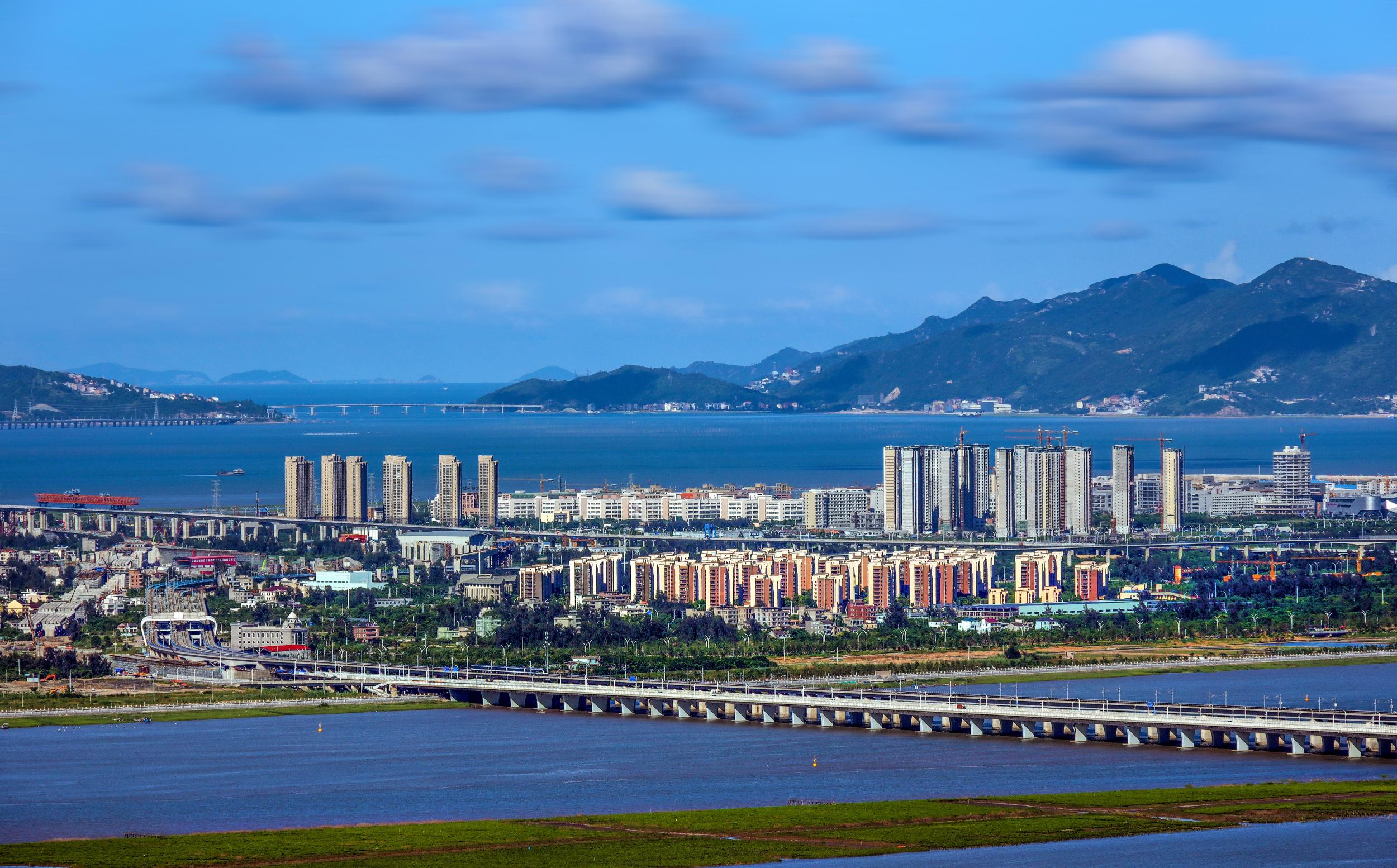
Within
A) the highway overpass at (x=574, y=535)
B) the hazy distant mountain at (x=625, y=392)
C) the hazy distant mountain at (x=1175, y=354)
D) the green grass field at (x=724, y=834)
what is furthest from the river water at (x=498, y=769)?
the hazy distant mountain at (x=625, y=392)

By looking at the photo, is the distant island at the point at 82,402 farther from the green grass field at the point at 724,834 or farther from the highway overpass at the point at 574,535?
the green grass field at the point at 724,834

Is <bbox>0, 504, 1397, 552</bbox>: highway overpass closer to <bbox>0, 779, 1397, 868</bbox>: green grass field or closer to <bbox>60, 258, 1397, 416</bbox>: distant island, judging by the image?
<bbox>0, 779, 1397, 868</bbox>: green grass field

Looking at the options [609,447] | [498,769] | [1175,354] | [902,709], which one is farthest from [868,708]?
[1175,354]

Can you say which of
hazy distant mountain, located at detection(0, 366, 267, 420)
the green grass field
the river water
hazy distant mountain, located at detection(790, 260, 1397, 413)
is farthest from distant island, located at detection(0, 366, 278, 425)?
the green grass field

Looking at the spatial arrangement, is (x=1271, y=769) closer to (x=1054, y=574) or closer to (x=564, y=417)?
(x=1054, y=574)

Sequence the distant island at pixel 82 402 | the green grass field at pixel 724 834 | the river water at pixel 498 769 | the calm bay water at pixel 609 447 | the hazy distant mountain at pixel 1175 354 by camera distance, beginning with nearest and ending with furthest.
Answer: the green grass field at pixel 724 834, the river water at pixel 498 769, the calm bay water at pixel 609 447, the distant island at pixel 82 402, the hazy distant mountain at pixel 1175 354

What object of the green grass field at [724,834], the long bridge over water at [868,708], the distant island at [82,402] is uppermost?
the distant island at [82,402]

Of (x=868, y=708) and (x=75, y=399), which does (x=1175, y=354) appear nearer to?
(x=75, y=399)
